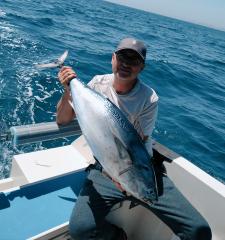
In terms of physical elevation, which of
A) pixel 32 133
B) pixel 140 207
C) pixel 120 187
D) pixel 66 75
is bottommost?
pixel 140 207

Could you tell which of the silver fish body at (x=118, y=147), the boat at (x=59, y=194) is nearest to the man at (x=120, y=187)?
the boat at (x=59, y=194)

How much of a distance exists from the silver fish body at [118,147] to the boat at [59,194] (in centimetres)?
49

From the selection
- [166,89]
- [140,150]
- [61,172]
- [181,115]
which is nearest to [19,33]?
[166,89]

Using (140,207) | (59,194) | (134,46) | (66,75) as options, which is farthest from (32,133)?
(140,207)

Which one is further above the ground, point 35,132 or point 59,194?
point 35,132

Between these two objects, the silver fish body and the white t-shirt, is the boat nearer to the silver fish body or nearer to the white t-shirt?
the white t-shirt

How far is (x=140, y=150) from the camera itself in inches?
75.2

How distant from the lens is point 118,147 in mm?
1861

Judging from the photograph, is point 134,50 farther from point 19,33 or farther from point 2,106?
point 19,33

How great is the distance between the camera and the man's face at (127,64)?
7.72 ft

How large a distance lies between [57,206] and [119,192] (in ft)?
1.68

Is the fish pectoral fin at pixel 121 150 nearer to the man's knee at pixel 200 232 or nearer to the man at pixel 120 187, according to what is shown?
the man at pixel 120 187

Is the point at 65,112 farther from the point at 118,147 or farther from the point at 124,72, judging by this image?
the point at 118,147

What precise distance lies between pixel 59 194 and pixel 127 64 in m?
1.14
